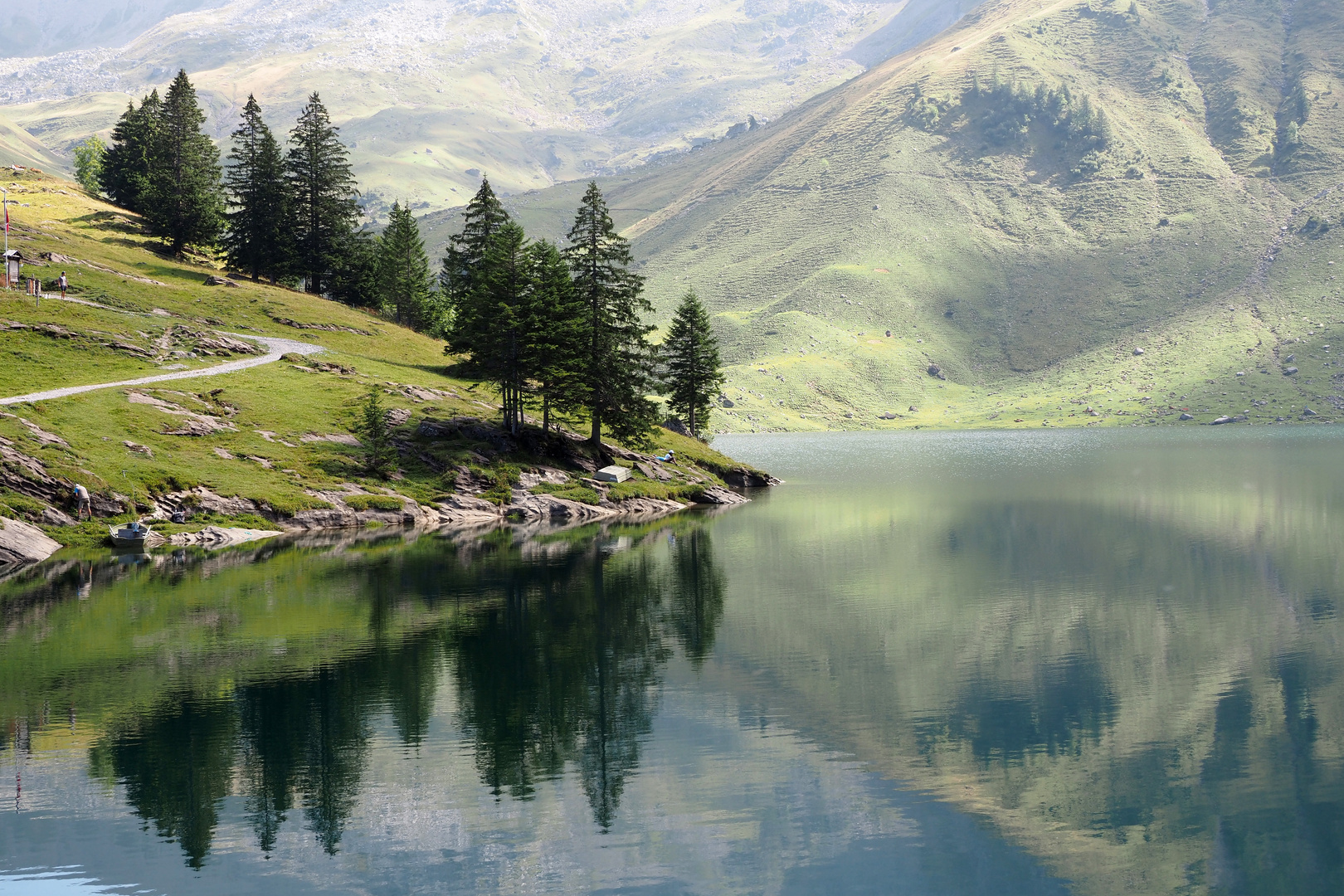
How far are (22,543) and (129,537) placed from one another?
533cm

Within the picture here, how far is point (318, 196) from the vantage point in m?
119

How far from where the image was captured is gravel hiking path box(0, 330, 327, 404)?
236 feet

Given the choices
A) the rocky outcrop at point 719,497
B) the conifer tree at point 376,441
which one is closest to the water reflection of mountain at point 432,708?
the conifer tree at point 376,441

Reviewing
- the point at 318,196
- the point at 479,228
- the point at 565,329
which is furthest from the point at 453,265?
the point at 565,329

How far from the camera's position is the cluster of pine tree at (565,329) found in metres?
84.6

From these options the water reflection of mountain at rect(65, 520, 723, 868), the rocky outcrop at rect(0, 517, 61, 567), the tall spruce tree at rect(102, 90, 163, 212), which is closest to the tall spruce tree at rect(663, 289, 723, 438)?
the tall spruce tree at rect(102, 90, 163, 212)

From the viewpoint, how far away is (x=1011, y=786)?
23.8m

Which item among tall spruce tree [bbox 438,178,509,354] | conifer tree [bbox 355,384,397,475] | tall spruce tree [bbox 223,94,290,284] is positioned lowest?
conifer tree [bbox 355,384,397,475]

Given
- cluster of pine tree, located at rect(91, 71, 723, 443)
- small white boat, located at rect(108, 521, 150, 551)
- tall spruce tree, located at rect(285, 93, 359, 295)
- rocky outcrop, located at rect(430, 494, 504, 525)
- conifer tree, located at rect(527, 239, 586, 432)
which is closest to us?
small white boat, located at rect(108, 521, 150, 551)

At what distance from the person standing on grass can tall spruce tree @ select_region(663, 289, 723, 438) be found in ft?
225

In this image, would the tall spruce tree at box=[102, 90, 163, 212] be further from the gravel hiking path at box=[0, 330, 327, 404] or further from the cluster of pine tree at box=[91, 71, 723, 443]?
the gravel hiking path at box=[0, 330, 327, 404]

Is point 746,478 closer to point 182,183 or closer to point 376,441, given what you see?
point 376,441

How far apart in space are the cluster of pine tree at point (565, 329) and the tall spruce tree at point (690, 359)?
929 inches

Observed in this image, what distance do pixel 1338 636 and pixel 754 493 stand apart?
231 ft
